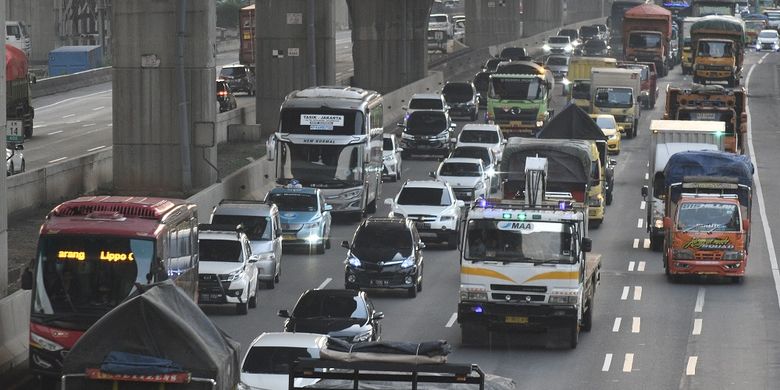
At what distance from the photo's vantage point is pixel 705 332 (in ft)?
110

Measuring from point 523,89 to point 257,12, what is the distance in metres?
11.2

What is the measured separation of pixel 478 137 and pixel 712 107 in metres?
8.32

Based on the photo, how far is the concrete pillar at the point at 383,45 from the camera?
3782 inches

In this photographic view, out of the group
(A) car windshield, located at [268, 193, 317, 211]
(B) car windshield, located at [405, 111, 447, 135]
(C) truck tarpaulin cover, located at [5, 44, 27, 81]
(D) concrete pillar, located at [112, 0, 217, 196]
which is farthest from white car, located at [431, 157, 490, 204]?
(C) truck tarpaulin cover, located at [5, 44, 27, 81]

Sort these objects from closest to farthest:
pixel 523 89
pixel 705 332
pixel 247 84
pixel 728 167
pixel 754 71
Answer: pixel 705 332, pixel 728 167, pixel 523 89, pixel 247 84, pixel 754 71

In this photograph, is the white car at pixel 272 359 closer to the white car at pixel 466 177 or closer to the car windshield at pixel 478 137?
the white car at pixel 466 177

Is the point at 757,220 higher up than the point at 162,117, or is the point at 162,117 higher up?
the point at 162,117

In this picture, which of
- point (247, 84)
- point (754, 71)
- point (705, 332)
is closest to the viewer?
point (705, 332)

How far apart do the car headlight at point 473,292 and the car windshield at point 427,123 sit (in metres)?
34.5

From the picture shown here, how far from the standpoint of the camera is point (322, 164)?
4912cm

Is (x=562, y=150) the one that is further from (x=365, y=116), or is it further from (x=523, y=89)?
(x=523, y=89)

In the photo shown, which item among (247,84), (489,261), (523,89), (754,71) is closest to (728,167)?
(489,261)

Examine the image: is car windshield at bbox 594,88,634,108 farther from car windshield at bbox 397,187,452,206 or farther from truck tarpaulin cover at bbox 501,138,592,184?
truck tarpaulin cover at bbox 501,138,592,184

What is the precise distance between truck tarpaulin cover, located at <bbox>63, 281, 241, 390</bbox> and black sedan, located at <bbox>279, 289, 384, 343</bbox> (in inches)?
333
